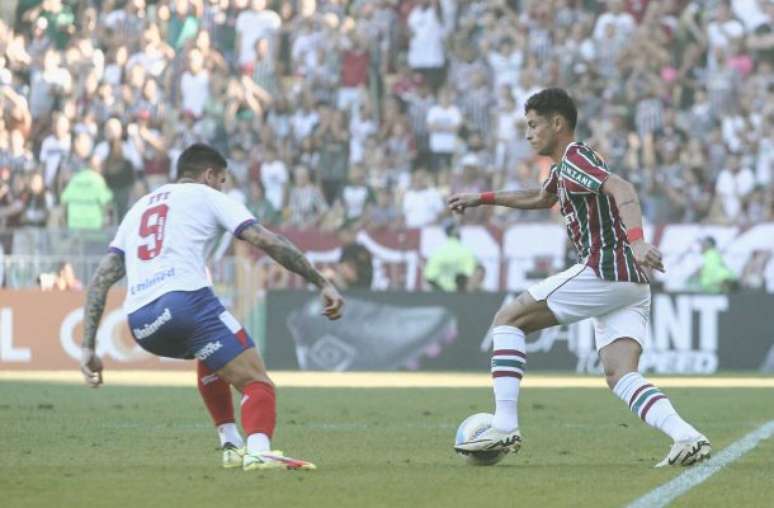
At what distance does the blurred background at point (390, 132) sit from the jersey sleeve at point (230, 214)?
46.3 feet

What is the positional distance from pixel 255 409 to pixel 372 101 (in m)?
18.9

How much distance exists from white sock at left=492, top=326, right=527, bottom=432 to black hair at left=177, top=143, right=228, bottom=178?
1.89 meters

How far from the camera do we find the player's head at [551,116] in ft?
32.3

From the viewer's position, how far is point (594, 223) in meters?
9.68

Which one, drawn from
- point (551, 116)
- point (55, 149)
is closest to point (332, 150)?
point (55, 149)

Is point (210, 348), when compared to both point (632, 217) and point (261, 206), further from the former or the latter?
point (261, 206)

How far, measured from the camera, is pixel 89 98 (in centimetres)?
2703

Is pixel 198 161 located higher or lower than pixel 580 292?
higher

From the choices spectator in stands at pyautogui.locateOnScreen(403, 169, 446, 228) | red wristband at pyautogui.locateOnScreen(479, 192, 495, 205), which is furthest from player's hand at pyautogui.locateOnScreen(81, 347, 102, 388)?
spectator in stands at pyautogui.locateOnScreen(403, 169, 446, 228)

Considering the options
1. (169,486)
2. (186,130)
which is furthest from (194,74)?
(169,486)

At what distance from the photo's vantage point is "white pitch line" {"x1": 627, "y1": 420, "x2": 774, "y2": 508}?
7699mm

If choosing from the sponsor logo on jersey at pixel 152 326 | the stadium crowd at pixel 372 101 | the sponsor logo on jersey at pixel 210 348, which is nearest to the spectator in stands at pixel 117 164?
the stadium crowd at pixel 372 101

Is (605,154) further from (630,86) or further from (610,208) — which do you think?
(610,208)

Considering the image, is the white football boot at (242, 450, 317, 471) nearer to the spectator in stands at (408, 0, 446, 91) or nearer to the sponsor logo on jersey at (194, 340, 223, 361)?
the sponsor logo on jersey at (194, 340, 223, 361)
